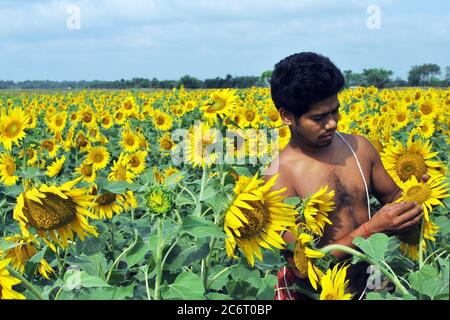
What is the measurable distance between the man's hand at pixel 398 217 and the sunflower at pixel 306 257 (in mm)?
350

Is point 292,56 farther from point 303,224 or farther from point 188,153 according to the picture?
point 188,153

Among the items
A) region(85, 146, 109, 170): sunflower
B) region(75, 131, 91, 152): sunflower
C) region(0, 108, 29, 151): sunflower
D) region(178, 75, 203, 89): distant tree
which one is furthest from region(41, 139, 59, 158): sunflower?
region(178, 75, 203, 89): distant tree

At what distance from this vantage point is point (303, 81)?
7.02 ft

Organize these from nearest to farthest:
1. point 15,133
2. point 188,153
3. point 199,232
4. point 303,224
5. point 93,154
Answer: point 199,232, point 303,224, point 188,153, point 15,133, point 93,154

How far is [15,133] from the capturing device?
4074 millimetres

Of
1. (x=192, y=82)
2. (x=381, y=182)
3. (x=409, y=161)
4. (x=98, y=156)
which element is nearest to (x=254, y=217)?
(x=381, y=182)

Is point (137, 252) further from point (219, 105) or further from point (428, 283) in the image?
point (219, 105)

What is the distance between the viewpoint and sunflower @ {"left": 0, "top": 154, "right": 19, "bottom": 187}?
14.5 ft

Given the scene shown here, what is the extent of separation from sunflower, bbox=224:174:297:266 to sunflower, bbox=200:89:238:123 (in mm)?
1909

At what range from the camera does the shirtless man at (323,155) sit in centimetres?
213

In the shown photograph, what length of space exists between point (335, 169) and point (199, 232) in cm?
101

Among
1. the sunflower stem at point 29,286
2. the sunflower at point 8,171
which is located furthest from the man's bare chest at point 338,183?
the sunflower at point 8,171

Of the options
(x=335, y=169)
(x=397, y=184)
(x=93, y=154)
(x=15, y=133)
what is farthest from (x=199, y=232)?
(x=93, y=154)
